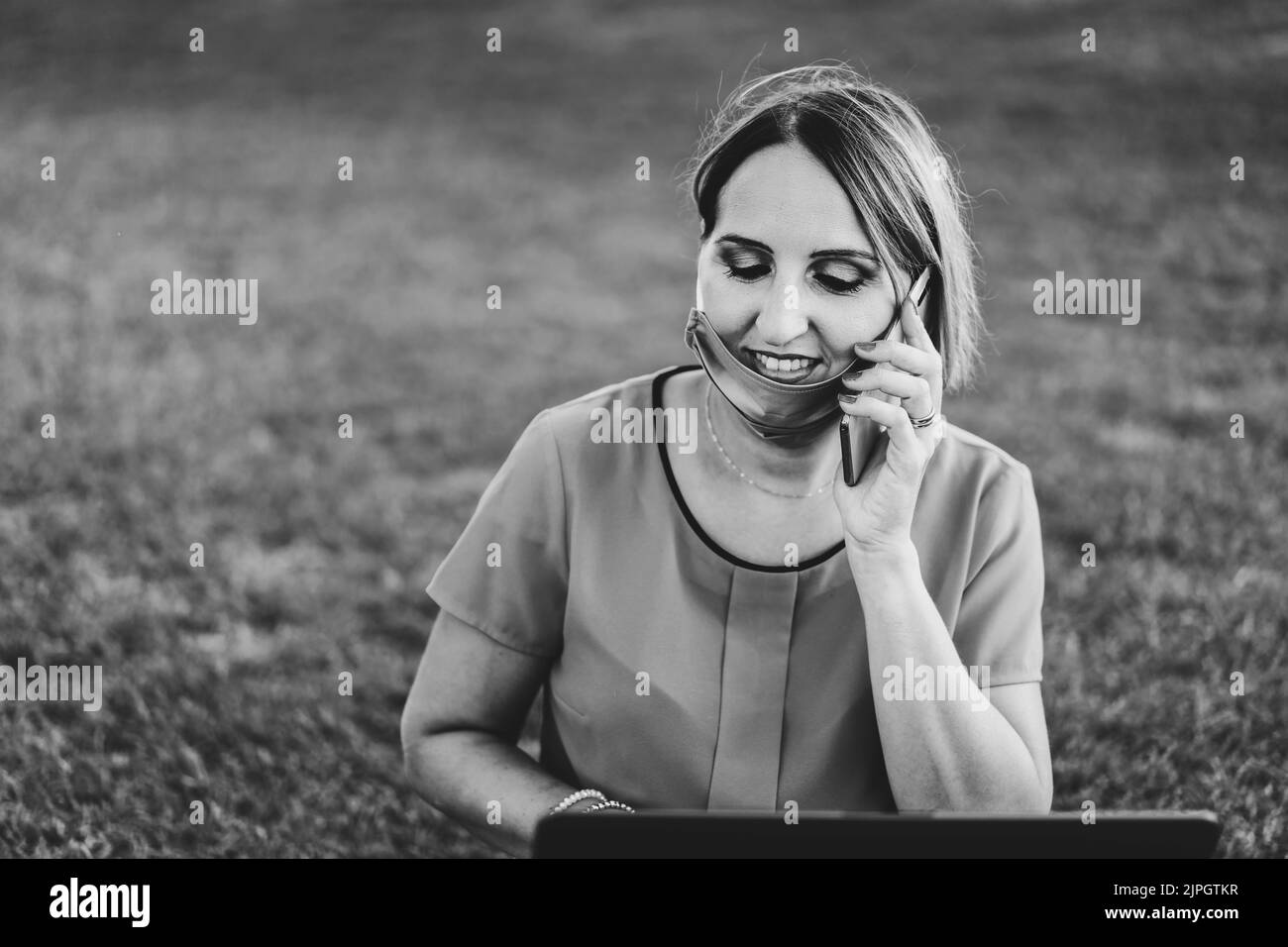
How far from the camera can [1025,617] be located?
7.79ft

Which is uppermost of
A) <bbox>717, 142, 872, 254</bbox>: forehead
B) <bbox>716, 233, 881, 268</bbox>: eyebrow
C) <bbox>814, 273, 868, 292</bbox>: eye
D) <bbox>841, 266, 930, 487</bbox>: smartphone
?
<bbox>717, 142, 872, 254</bbox>: forehead

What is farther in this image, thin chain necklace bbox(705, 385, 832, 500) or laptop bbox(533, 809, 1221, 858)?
thin chain necklace bbox(705, 385, 832, 500)

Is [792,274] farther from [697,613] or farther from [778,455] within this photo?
[697,613]

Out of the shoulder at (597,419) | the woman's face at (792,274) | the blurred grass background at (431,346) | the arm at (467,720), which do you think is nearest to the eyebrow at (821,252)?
the woman's face at (792,274)

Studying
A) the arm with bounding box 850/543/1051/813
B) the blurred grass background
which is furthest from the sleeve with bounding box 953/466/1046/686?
the blurred grass background

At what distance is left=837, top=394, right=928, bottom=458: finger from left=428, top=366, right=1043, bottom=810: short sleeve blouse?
25cm

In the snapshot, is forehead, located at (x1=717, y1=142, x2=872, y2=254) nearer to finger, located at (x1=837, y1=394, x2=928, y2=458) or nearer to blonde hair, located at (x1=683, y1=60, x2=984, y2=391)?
blonde hair, located at (x1=683, y1=60, x2=984, y2=391)

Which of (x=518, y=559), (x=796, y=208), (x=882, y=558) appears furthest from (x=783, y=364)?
(x=518, y=559)

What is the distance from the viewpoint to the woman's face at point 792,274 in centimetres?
212

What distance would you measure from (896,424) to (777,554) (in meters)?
0.35

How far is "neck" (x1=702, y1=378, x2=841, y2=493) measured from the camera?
2334mm

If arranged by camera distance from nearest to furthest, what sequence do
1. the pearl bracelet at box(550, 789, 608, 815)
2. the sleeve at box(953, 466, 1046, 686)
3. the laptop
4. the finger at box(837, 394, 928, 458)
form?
the laptop < the finger at box(837, 394, 928, 458) < the pearl bracelet at box(550, 789, 608, 815) < the sleeve at box(953, 466, 1046, 686)

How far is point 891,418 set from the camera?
2.10 m
